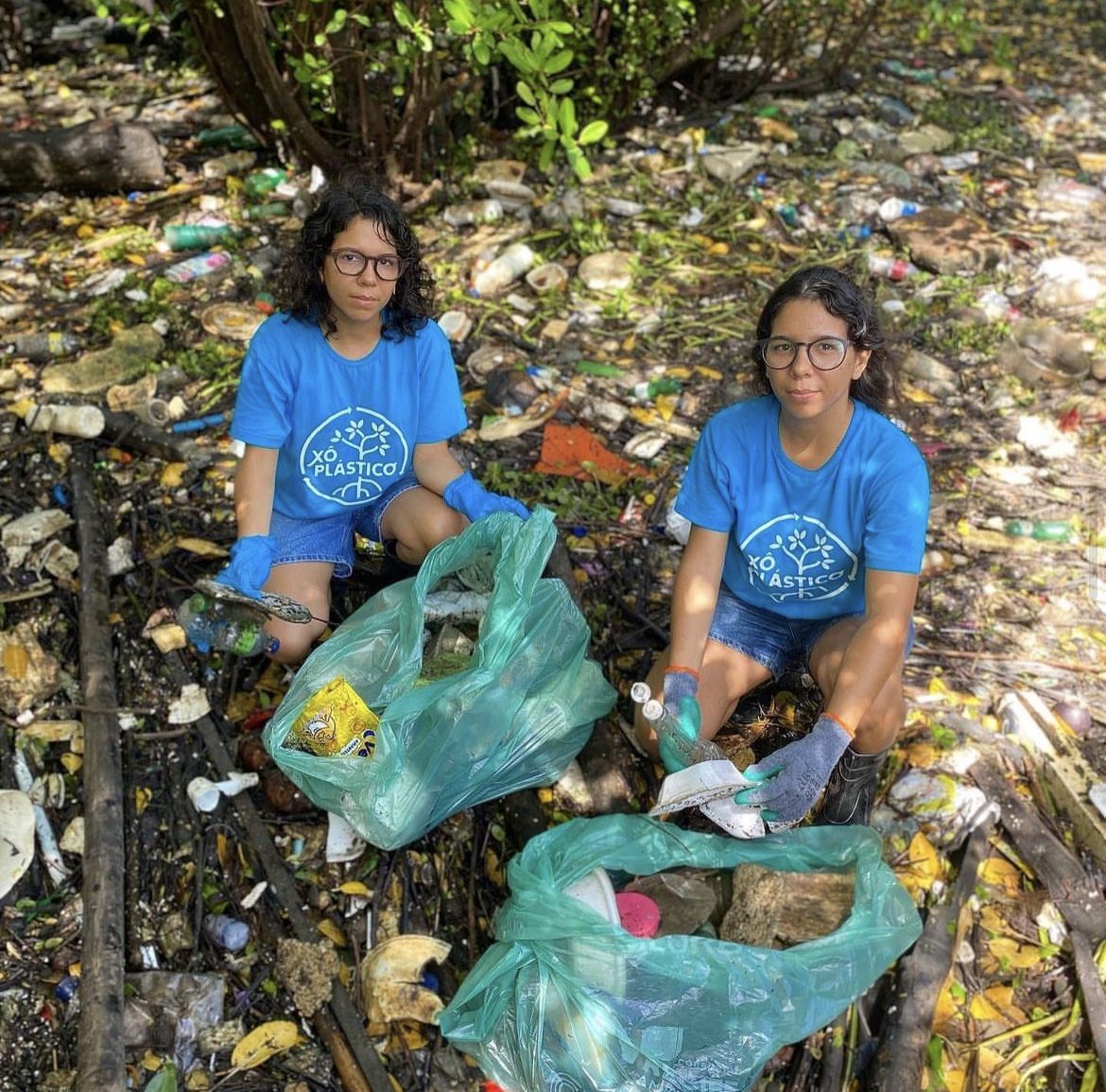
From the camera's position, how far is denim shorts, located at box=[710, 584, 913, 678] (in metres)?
2.48

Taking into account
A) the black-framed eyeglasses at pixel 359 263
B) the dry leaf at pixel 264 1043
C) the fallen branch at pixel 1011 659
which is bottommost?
the dry leaf at pixel 264 1043

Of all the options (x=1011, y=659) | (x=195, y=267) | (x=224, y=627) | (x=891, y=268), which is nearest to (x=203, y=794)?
(x=224, y=627)

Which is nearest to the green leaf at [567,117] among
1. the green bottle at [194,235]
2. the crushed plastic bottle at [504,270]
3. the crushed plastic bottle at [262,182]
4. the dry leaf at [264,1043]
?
the crushed plastic bottle at [504,270]

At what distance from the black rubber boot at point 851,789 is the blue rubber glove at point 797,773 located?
14 centimetres

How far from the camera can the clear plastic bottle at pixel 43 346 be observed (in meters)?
3.73

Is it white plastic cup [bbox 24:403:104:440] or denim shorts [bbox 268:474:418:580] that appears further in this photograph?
white plastic cup [bbox 24:403:104:440]

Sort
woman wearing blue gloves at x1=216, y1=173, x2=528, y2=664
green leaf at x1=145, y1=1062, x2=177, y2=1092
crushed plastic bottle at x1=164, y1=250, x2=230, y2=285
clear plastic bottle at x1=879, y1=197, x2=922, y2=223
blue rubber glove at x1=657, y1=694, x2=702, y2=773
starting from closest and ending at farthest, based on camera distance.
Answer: green leaf at x1=145, y1=1062, x2=177, y2=1092 → blue rubber glove at x1=657, y1=694, x2=702, y2=773 → woman wearing blue gloves at x1=216, y1=173, x2=528, y2=664 → crushed plastic bottle at x1=164, y1=250, x2=230, y2=285 → clear plastic bottle at x1=879, y1=197, x2=922, y2=223

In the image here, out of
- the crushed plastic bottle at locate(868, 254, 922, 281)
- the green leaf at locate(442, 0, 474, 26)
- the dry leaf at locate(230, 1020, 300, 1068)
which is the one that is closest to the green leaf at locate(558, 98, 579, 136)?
the green leaf at locate(442, 0, 474, 26)

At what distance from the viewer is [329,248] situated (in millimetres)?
2326

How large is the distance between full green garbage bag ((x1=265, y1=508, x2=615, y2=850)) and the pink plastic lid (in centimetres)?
36

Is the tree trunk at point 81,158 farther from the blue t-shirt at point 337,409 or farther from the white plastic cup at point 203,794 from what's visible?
the white plastic cup at point 203,794

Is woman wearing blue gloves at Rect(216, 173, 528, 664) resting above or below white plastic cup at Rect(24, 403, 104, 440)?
above

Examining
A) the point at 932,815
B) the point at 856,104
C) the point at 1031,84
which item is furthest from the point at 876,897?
the point at 1031,84

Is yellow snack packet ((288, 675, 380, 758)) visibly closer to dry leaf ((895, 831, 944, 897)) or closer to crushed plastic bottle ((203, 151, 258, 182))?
dry leaf ((895, 831, 944, 897))
